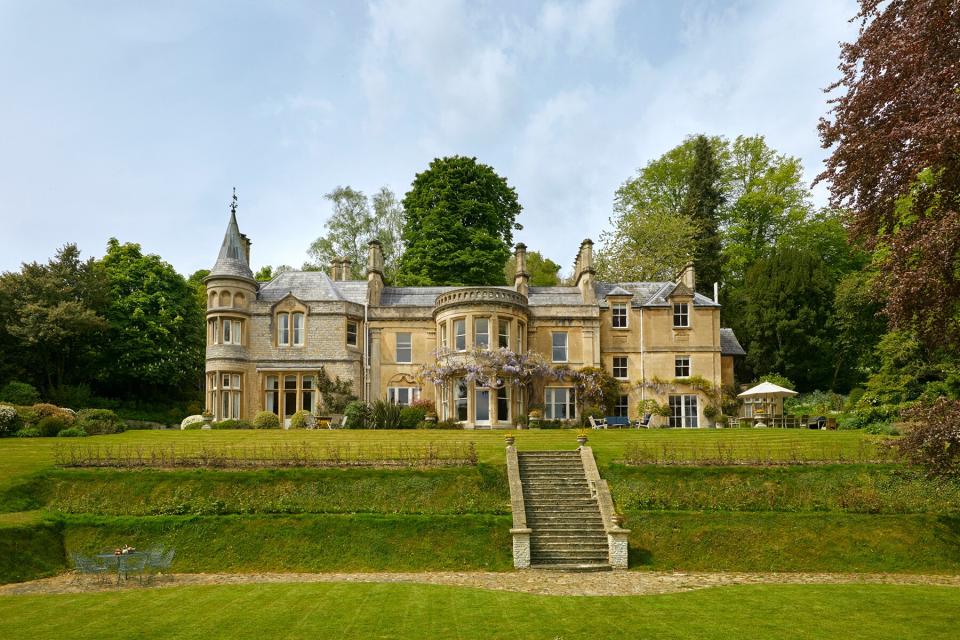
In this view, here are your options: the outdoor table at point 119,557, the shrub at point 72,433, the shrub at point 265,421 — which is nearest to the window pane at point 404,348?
the shrub at point 265,421

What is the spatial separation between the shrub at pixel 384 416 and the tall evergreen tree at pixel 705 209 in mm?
28721

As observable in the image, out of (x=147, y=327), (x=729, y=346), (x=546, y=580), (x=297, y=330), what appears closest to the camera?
(x=546, y=580)

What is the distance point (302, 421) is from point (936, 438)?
2722 centimetres

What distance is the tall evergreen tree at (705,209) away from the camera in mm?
53438

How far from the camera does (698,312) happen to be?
39.8m

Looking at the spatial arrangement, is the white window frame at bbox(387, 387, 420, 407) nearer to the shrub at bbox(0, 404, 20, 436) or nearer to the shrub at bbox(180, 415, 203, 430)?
the shrub at bbox(180, 415, 203, 430)

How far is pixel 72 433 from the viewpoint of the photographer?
3017 cm

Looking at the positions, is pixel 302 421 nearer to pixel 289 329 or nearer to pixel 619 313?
pixel 289 329

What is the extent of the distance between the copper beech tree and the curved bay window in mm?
30328

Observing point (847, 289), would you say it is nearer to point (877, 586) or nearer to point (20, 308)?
point (877, 586)

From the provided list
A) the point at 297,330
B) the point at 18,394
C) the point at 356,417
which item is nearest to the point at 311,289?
the point at 297,330

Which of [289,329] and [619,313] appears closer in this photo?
[289,329]

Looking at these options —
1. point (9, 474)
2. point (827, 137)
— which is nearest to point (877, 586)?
point (827, 137)

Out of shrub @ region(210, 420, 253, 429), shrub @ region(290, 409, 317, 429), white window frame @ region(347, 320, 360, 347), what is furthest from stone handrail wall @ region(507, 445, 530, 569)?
white window frame @ region(347, 320, 360, 347)
